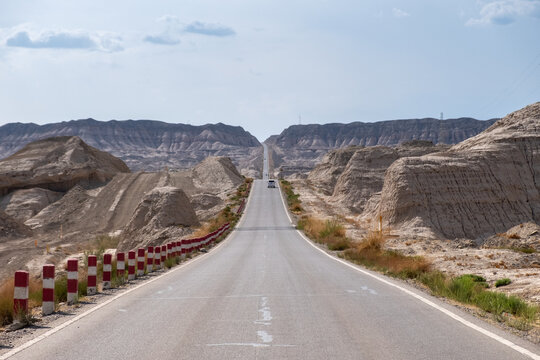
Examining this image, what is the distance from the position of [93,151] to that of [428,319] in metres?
96.6

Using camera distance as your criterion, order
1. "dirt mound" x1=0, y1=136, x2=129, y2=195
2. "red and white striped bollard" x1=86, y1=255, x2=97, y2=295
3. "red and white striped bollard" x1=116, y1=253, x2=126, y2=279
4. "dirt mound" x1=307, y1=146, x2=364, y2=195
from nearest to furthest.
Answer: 1. "red and white striped bollard" x1=86, y1=255, x2=97, y2=295
2. "red and white striped bollard" x1=116, y1=253, x2=126, y2=279
3. "dirt mound" x1=0, y1=136, x2=129, y2=195
4. "dirt mound" x1=307, y1=146, x2=364, y2=195

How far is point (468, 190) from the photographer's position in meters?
44.5

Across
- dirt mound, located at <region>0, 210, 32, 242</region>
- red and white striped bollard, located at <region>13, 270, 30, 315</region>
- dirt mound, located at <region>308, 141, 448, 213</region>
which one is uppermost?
dirt mound, located at <region>308, 141, 448, 213</region>

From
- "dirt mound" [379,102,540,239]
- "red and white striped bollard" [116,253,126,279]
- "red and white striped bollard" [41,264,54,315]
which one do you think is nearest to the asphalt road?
"red and white striped bollard" [41,264,54,315]

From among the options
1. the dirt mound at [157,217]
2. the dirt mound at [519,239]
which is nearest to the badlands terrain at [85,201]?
the dirt mound at [157,217]

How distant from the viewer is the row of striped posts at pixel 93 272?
10.3 metres

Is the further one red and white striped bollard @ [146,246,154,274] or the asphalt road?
red and white striped bollard @ [146,246,154,274]

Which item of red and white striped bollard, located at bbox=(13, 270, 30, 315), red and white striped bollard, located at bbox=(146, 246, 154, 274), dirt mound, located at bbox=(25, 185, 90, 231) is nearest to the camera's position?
red and white striped bollard, located at bbox=(13, 270, 30, 315)

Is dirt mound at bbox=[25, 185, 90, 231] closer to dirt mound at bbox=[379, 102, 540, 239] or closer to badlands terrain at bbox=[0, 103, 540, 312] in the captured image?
badlands terrain at bbox=[0, 103, 540, 312]

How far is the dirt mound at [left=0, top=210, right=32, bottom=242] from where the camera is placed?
59.0 meters

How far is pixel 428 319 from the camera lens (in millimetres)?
9898

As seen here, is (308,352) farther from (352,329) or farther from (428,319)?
(428,319)

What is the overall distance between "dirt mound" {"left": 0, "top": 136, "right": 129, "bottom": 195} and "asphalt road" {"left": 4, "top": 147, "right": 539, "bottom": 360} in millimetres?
79030

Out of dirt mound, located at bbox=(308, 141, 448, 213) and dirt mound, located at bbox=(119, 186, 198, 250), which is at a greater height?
dirt mound, located at bbox=(308, 141, 448, 213)
